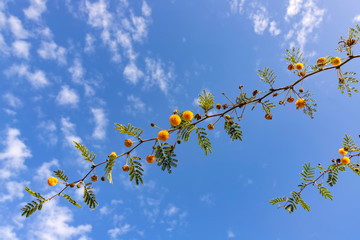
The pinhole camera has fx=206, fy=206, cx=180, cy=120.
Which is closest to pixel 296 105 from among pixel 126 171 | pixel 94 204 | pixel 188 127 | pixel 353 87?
pixel 353 87

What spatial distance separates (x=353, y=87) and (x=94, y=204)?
17.0ft

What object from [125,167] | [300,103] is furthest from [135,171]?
[300,103]

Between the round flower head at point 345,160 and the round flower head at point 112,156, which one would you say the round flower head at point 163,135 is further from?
the round flower head at point 345,160

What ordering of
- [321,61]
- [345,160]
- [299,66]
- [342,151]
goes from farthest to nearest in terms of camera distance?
[342,151]
[345,160]
[299,66]
[321,61]

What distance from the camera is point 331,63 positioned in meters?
3.65

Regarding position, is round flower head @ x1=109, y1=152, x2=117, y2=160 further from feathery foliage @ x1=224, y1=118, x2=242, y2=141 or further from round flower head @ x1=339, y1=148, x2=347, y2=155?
round flower head @ x1=339, y1=148, x2=347, y2=155

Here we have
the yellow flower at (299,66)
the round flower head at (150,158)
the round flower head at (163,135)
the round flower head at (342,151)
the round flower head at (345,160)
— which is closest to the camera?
the round flower head at (163,135)

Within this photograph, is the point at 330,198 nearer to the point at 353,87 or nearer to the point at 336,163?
the point at 336,163

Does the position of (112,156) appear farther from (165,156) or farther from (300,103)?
(300,103)

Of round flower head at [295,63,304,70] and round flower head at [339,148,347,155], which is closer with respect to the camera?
round flower head at [295,63,304,70]

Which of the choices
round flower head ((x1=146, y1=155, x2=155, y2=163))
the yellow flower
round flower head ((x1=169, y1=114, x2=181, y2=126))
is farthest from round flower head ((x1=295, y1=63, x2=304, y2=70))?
round flower head ((x1=146, y1=155, x2=155, y2=163))

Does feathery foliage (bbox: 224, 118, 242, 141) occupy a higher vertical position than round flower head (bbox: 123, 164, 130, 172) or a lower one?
higher

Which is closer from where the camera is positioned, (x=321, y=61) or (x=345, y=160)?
(x=321, y=61)

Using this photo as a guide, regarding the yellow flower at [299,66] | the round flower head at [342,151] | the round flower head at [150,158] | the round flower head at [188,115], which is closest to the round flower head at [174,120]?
the round flower head at [188,115]
